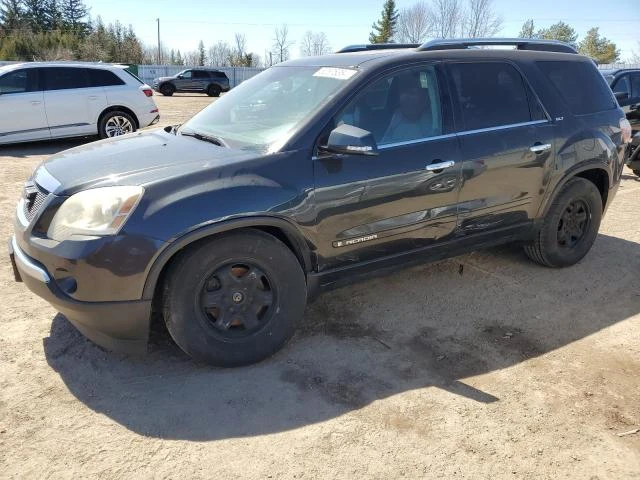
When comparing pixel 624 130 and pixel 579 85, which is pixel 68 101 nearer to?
pixel 579 85

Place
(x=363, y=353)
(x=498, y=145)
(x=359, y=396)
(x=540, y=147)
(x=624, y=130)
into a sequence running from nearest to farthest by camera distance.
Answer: (x=359, y=396)
(x=363, y=353)
(x=498, y=145)
(x=540, y=147)
(x=624, y=130)

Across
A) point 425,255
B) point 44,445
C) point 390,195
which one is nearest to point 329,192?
point 390,195

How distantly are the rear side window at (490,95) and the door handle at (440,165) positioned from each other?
0.33m

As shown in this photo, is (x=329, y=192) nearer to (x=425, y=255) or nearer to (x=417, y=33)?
(x=425, y=255)

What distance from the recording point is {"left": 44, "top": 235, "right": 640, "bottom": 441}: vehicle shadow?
2.88m

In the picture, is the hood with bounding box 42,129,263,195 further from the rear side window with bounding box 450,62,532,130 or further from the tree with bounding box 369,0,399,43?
the tree with bounding box 369,0,399,43

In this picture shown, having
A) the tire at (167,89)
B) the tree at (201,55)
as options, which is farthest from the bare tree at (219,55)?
the tire at (167,89)

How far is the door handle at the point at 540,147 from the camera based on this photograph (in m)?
4.22

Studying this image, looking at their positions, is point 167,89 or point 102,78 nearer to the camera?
point 102,78

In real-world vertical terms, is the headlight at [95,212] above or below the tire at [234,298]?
above

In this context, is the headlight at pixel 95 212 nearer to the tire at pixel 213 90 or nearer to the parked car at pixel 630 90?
the parked car at pixel 630 90

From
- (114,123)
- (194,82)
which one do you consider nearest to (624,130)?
(114,123)

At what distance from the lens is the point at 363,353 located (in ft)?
11.3

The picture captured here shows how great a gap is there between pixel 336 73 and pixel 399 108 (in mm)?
481
